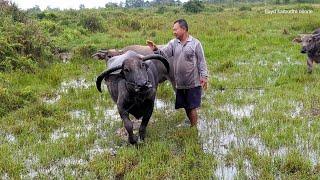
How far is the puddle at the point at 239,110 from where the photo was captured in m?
7.70

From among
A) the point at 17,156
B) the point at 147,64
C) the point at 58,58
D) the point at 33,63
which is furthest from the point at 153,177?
the point at 58,58

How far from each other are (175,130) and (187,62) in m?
1.08

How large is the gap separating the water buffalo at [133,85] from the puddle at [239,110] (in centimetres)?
Answer: 192

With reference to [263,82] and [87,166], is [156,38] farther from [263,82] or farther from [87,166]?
[87,166]

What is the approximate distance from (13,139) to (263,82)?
541 centimetres

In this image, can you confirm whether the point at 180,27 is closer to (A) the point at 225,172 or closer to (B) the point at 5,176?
(A) the point at 225,172

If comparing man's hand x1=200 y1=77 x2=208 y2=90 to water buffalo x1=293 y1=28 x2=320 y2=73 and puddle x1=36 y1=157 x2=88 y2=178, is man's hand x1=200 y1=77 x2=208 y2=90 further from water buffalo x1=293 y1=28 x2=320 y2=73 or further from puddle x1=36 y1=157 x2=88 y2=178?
water buffalo x1=293 y1=28 x2=320 y2=73

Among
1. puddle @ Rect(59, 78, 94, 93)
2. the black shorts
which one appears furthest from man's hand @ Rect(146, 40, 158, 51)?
puddle @ Rect(59, 78, 94, 93)

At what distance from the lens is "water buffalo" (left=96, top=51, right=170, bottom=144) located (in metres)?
5.63

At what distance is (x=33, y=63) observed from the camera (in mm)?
11266

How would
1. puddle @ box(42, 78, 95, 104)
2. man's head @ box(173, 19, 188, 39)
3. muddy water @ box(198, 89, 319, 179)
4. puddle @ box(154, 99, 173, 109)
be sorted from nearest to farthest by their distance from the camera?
muddy water @ box(198, 89, 319, 179)
man's head @ box(173, 19, 188, 39)
puddle @ box(154, 99, 173, 109)
puddle @ box(42, 78, 95, 104)

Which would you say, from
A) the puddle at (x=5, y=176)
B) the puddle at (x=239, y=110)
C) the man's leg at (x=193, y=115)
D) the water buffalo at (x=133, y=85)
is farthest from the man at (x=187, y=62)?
the puddle at (x=5, y=176)

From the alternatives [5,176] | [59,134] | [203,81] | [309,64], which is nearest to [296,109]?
[203,81]

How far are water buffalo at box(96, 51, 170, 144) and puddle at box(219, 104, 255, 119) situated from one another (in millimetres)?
1918
